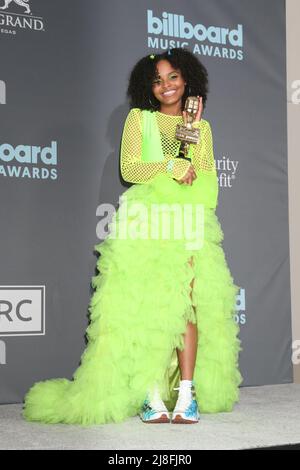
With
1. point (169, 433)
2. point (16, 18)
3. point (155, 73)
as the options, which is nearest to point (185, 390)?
point (169, 433)

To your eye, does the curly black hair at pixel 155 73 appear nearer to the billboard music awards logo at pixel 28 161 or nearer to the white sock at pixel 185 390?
the billboard music awards logo at pixel 28 161

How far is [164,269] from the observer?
252 cm

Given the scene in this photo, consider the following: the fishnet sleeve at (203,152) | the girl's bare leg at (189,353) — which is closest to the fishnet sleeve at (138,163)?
the fishnet sleeve at (203,152)

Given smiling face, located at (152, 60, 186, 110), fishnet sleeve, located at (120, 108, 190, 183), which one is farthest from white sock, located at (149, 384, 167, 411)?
smiling face, located at (152, 60, 186, 110)

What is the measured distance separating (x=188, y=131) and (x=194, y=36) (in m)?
0.82

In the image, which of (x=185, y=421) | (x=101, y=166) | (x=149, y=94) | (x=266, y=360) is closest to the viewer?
(x=185, y=421)

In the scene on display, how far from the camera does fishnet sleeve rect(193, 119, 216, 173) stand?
2.71 m

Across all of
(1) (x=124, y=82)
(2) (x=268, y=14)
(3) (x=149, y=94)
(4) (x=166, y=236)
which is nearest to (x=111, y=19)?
(1) (x=124, y=82)

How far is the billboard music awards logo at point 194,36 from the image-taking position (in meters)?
3.17

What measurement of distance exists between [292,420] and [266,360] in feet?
2.98

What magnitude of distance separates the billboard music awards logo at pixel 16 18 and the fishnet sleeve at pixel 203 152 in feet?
2.68

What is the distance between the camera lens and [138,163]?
264 centimetres

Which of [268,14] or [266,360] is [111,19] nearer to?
[268,14]

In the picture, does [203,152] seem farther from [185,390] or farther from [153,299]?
[185,390]
